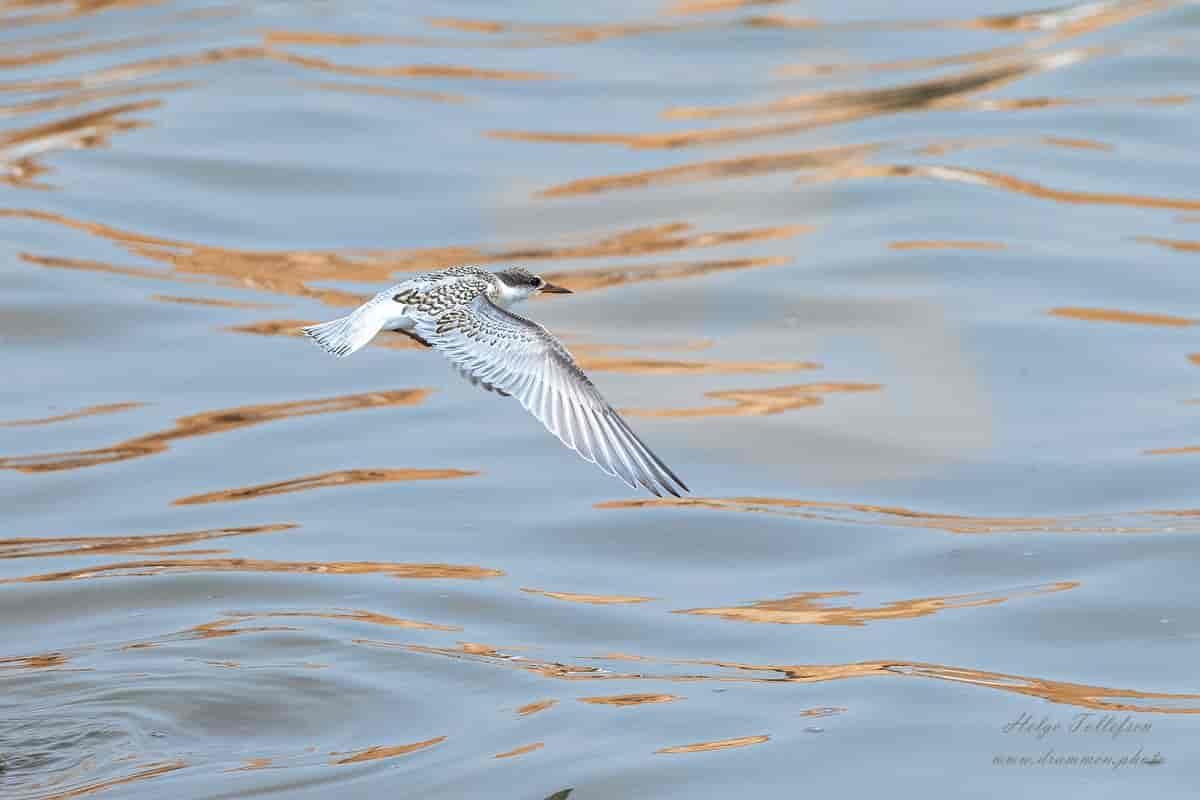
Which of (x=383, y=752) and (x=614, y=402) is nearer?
(x=383, y=752)

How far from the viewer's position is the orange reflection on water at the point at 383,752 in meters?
6.30

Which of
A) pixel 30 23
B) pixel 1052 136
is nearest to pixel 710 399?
pixel 1052 136

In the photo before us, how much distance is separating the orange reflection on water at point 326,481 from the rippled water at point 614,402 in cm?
3

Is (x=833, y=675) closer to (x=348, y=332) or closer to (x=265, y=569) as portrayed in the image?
(x=348, y=332)

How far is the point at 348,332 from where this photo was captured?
6.30m

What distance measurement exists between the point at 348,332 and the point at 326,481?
2.78m

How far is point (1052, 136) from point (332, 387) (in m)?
5.67

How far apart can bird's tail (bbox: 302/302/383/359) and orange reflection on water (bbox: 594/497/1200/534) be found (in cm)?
251

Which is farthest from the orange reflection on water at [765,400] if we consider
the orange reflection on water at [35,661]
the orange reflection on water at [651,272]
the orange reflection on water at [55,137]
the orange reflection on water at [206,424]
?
the orange reflection on water at [55,137]

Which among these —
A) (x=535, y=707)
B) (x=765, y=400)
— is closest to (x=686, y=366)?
(x=765, y=400)

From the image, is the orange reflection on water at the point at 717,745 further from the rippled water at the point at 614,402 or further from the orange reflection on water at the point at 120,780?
the orange reflection on water at the point at 120,780

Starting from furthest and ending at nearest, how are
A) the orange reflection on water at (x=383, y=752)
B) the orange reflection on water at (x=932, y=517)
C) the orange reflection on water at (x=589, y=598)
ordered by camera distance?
the orange reflection on water at (x=932, y=517)
the orange reflection on water at (x=589, y=598)
the orange reflection on water at (x=383, y=752)

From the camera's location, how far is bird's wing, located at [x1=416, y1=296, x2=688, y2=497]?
6.11 m

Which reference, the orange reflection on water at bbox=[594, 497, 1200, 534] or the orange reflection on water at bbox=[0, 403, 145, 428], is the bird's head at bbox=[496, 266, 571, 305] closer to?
the orange reflection on water at bbox=[594, 497, 1200, 534]
